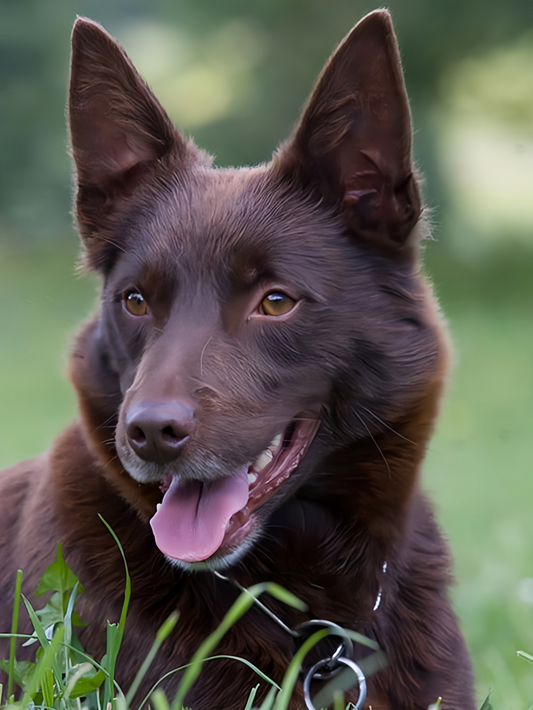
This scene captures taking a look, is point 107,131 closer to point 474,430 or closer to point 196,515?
point 196,515

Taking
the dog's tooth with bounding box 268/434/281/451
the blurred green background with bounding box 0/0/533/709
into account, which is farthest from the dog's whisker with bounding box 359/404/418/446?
the blurred green background with bounding box 0/0/533/709

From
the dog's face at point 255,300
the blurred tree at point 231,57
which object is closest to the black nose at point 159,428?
the dog's face at point 255,300

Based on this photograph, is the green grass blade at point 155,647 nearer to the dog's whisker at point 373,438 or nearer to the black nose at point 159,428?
the black nose at point 159,428

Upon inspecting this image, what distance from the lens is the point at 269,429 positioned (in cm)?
231

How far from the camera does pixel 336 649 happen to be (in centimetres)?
243

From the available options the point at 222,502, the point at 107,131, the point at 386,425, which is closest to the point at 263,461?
the point at 222,502

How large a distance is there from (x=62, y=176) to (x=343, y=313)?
12.8 meters

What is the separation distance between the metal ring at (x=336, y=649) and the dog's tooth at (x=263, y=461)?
0.44m

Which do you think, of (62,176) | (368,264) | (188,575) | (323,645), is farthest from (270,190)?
(62,176)

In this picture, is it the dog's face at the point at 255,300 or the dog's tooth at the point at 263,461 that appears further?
the dog's tooth at the point at 263,461

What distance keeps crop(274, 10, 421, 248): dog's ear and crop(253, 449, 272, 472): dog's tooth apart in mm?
699

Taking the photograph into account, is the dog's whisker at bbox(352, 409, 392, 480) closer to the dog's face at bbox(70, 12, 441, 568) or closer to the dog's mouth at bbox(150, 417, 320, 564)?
the dog's face at bbox(70, 12, 441, 568)

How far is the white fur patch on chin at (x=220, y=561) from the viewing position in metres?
2.23

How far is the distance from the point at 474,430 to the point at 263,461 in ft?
20.2
